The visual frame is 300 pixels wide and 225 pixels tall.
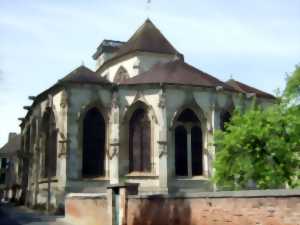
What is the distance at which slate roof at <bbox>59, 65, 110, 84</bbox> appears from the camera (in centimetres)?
2936

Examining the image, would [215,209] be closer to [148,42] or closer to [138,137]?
[138,137]

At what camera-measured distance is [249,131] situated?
72.6 feet

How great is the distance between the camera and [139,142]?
2923cm

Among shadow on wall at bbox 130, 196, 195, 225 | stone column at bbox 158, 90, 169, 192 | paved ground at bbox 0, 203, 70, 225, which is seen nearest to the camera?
shadow on wall at bbox 130, 196, 195, 225

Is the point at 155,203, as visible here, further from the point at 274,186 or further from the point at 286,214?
the point at 274,186

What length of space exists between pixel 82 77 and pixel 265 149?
1353 centimetres

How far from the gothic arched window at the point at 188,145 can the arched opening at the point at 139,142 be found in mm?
1819

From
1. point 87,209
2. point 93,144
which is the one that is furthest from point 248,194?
point 93,144

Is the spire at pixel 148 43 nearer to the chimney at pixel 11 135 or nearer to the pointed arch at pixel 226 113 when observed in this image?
the pointed arch at pixel 226 113

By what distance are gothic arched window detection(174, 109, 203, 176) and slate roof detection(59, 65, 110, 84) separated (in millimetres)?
5590

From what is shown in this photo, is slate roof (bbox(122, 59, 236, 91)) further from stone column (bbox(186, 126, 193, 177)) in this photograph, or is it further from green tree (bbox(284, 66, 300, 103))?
green tree (bbox(284, 66, 300, 103))

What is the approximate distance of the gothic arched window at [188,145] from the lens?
2914 centimetres

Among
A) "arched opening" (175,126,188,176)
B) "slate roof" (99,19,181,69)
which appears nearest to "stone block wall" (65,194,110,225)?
"arched opening" (175,126,188,176)

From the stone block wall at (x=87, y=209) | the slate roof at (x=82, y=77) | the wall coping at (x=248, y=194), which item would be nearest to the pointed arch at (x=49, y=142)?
the slate roof at (x=82, y=77)
